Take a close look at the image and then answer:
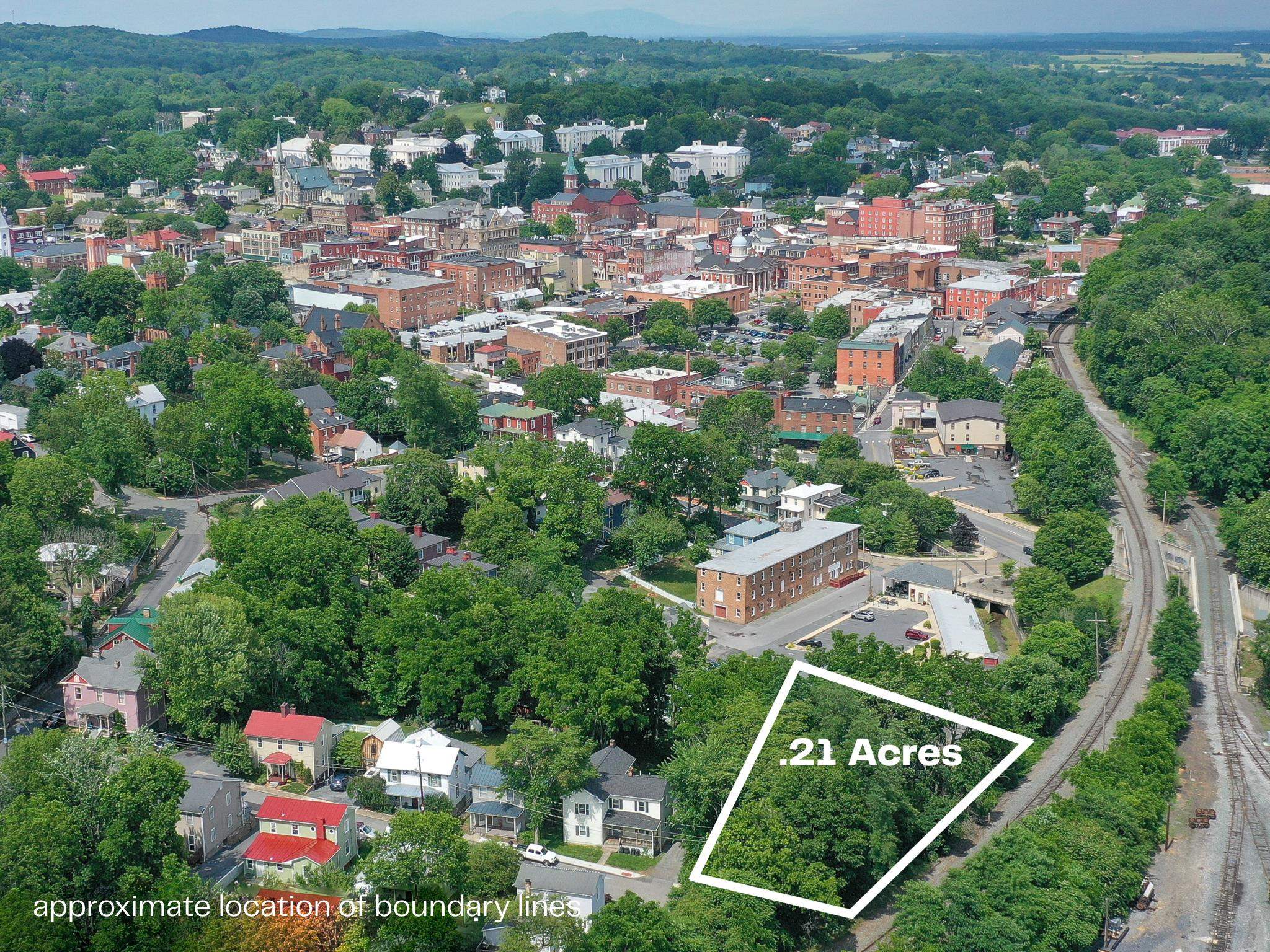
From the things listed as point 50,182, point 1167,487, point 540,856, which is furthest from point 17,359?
point 50,182

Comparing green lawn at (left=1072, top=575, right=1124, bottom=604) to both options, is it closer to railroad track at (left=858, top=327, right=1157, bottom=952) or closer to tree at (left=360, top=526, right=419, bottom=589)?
railroad track at (left=858, top=327, right=1157, bottom=952)

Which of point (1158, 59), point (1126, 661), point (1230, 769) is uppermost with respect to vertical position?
point (1158, 59)

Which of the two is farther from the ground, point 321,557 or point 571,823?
point 321,557

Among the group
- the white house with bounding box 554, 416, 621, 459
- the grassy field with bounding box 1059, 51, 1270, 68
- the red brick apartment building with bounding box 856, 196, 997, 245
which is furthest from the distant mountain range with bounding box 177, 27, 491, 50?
the white house with bounding box 554, 416, 621, 459

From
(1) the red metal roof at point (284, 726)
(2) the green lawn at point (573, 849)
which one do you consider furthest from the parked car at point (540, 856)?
(1) the red metal roof at point (284, 726)

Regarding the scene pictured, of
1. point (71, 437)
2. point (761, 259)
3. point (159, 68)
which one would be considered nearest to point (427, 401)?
point (71, 437)

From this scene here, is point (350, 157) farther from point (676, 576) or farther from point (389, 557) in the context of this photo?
point (389, 557)

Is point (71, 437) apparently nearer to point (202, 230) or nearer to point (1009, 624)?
point (1009, 624)
